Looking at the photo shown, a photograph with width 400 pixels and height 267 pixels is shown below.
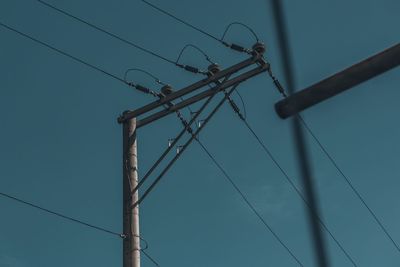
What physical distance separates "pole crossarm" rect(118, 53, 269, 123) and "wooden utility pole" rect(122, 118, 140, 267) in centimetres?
12

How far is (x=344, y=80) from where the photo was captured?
14.8ft

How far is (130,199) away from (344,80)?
7.36 m

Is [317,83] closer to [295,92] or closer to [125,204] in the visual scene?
[295,92]

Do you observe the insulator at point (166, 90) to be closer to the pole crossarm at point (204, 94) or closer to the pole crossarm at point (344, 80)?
A: the pole crossarm at point (204, 94)

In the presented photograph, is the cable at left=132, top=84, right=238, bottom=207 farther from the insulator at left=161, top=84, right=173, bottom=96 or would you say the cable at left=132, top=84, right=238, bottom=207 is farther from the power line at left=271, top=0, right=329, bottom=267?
the power line at left=271, top=0, right=329, bottom=267

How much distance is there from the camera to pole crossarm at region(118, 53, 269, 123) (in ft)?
38.0

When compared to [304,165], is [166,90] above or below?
above

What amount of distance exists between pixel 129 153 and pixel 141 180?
48 cm

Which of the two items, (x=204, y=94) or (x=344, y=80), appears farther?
(x=204, y=94)

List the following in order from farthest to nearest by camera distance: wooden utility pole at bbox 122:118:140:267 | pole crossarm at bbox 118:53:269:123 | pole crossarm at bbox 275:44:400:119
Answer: pole crossarm at bbox 118:53:269:123
wooden utility pole at bbox 122:118:140:267
pole crossarm at bbox 275:44:400:119

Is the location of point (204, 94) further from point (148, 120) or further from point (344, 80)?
point (344, 80)

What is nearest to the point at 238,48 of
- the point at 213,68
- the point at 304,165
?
the point at 213,68

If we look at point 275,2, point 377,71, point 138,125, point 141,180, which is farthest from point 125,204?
point 377,71

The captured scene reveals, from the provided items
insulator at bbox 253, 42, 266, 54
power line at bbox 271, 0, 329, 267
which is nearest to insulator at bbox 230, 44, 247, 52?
insulator at bbox 253, 42, 266, 54
